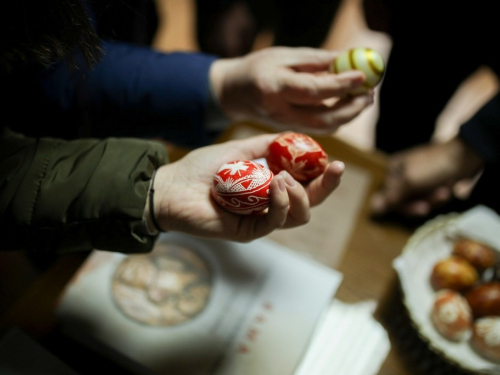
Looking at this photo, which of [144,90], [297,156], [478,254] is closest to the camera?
[297,156]

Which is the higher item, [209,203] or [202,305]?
[209,203]

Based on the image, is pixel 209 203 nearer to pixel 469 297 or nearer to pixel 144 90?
pixel 144 90

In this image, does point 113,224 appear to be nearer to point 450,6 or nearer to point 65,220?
point 65,220

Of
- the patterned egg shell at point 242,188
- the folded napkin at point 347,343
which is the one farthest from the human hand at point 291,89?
the folded napkin at point 347,343

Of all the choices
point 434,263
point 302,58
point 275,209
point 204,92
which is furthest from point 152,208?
point 434,263

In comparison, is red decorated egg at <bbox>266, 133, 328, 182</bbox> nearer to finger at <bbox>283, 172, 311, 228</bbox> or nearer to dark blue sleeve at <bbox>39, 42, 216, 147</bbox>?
finger at <bbox>283, 172, 311, 228</bbox>

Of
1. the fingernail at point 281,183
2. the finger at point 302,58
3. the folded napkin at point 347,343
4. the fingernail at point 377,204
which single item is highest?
the finger at point 302,58

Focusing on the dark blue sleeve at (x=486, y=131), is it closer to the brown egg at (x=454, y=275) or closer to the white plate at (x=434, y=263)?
the white plate at (x=434, y=263)
